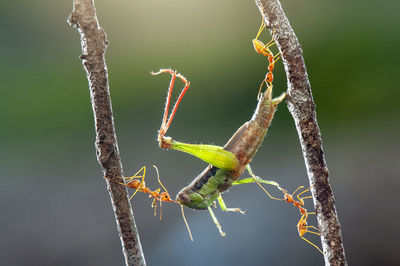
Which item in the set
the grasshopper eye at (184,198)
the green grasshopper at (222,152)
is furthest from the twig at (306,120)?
the grasshopper eye at (184,198)

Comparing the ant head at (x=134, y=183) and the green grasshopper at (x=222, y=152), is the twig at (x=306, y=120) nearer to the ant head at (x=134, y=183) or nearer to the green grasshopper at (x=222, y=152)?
the green grasshopper at (x=222, y=152)

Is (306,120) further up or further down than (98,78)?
further down

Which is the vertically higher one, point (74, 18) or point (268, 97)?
point (74, 18)

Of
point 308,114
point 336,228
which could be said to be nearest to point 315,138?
point 308,114

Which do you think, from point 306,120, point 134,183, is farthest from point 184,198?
point 306,120

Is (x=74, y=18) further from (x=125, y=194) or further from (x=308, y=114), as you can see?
(x=308, y=114)

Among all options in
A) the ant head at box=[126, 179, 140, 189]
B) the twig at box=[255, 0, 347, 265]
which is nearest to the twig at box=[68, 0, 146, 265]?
the ant head at box=[126, 179, 140, 189]

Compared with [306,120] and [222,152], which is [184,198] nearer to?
[222,152]
